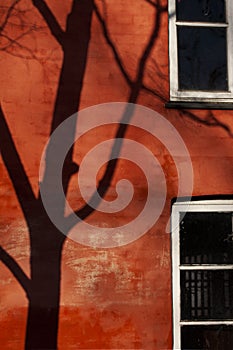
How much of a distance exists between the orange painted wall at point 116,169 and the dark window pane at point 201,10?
0.25 meters

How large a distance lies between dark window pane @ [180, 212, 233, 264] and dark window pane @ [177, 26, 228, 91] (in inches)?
55.2

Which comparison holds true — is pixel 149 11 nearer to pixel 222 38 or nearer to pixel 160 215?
pixel 222 38

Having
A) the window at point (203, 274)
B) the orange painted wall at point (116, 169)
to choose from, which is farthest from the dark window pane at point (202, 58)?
the window at point (203, 274)

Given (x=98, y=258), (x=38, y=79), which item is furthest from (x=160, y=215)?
(x=38, y=79)

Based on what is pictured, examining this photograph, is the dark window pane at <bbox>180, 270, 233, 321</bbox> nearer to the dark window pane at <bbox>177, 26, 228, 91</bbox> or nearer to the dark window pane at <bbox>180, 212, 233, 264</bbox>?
the dark window pane at <bbox>180, 212, 233, 264</bbox>

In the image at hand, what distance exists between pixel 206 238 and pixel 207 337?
3.19 feet

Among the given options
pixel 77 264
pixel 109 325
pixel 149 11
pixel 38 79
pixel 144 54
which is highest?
pixel 149 11

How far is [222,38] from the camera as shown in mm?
5215

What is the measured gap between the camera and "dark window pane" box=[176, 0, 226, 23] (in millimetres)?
5219

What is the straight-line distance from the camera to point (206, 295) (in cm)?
477

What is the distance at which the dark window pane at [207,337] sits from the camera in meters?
4.64

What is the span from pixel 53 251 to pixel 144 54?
225 centimetres

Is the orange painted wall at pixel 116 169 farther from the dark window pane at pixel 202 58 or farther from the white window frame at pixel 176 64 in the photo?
the dark window pane at pixel 202 58

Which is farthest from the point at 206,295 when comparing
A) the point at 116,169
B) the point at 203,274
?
the point at 116,169
